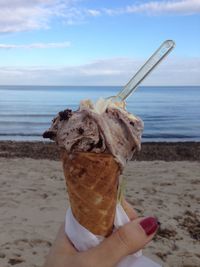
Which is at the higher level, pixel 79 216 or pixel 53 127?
pixel 53 127

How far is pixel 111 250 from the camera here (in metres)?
1.60

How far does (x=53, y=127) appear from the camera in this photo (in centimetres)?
177

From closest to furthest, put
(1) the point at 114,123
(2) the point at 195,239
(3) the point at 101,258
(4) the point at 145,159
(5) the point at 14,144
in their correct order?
(3) the point at 101,258
(1) the point at 114,123
(2) the point at 195,239
(4) the point at 145,159
(5) the point at 14,144

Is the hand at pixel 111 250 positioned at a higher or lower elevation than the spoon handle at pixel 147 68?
lower

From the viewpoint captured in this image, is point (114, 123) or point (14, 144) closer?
point (114, 123)

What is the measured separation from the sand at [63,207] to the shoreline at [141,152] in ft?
4.30

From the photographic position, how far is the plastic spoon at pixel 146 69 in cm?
182

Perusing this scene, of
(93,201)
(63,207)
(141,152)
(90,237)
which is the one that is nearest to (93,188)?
→ (93,201)

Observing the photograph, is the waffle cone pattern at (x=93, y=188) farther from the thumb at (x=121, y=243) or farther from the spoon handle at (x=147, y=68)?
the spoon handle at (x=147, y=68)

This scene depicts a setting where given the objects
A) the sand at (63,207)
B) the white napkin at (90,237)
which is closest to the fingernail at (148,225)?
the white napkin at (90,237)

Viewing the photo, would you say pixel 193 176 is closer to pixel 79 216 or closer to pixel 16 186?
pixel 16 186

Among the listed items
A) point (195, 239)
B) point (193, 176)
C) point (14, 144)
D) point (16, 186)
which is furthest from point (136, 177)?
point (14, 144)

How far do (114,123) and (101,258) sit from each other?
51 cm

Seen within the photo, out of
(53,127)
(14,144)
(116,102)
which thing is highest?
(116,102)
